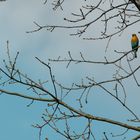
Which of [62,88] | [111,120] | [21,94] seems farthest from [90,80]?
[21,94]

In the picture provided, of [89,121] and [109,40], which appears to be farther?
[109,40]

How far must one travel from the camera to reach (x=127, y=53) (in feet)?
19.2

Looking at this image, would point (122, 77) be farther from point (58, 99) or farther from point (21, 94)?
point (21, 94)

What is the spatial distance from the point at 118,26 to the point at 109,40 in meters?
0.22

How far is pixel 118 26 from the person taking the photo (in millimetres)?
6254

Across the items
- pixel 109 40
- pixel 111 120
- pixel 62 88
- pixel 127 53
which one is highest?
pixel 109 40

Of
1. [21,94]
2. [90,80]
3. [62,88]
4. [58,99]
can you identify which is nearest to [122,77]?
[90,80]

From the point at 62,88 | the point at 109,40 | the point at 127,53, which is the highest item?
the point at 109,40

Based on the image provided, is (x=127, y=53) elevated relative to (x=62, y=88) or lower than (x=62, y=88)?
elevated

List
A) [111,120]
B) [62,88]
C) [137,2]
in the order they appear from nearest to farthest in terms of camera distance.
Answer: [111,120]
[62,88]
[137,2]

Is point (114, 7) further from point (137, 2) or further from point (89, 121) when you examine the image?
point (89, 121)

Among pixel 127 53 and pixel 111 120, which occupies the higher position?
pixel 127 53

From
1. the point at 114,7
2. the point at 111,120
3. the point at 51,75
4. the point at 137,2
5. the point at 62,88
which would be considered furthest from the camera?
the point at 114,7

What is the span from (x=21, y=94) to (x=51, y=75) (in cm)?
35
